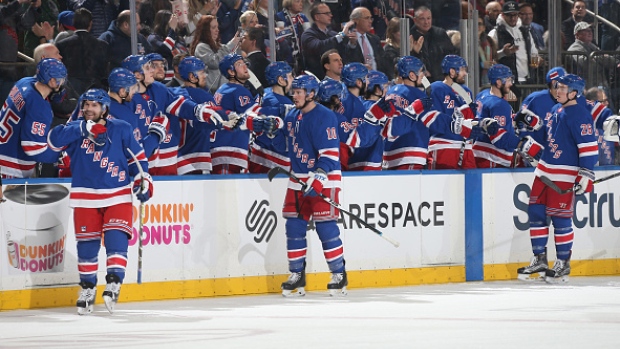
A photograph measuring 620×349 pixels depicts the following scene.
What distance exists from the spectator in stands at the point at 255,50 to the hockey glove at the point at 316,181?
2.24m

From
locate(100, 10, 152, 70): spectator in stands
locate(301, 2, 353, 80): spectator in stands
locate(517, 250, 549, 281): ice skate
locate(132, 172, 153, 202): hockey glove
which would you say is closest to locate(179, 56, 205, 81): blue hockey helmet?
locate(100, 10, 152, 70): spectator in stands

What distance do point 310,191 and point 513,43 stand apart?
4589 millimetres

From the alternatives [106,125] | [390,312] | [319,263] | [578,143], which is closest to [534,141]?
[578,143]

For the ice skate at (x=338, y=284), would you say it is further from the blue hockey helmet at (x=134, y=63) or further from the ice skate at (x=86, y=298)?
the blue hockey helmet at (x=134, y=63)

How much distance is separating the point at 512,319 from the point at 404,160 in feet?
11.1

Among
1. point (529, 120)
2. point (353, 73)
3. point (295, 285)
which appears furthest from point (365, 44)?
point (295, 285)

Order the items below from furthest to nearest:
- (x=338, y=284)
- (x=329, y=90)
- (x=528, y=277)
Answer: (x=528, y=277)
(x=329, y=90)
(x=338, y=284)

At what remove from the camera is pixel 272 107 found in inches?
417

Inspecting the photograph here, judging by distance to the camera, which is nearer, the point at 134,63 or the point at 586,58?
the point at 134,63

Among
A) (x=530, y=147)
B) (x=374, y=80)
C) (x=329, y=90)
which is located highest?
(x=374, y=80)

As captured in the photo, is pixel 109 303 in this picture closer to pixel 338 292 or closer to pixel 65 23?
pixel 338 292

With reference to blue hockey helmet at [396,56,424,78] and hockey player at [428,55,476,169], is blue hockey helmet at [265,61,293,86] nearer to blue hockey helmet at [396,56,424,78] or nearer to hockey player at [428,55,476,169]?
blue hockey helmet at [396,56,424,78]

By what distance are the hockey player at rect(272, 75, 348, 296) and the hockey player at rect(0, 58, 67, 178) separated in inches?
69.6

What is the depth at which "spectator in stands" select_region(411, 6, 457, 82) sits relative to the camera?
12578mm
